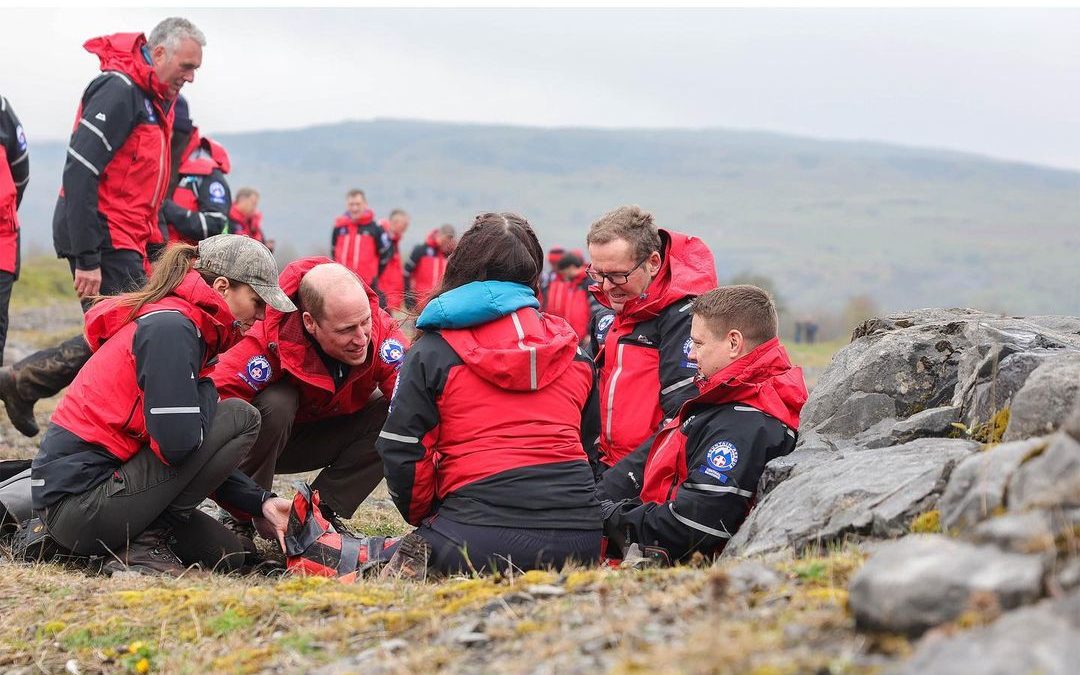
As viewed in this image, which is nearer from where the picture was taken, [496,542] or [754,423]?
[496,542]

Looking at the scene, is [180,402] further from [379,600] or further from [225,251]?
[379,600]

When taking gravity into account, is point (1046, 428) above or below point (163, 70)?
below

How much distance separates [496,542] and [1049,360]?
9.09 ft

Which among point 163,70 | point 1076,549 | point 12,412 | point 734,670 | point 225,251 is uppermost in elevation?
point 163,70

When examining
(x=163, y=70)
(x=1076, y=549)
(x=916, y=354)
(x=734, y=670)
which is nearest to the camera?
(x=734, y=670)

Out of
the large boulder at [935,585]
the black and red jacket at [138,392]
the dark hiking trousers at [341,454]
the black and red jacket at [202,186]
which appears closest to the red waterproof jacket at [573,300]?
the black and red jacket at [202,186]

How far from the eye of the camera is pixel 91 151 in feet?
29.3

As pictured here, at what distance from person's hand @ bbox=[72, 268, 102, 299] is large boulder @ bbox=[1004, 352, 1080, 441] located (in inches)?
277

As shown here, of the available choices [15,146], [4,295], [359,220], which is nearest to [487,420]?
[4,295]

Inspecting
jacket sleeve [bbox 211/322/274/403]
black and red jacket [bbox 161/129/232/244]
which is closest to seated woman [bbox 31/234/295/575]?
jacket sleeve [bbox 211/322/274/403]

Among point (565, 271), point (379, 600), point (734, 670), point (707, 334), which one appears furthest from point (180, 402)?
point (565, 271)

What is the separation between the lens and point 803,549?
504cm

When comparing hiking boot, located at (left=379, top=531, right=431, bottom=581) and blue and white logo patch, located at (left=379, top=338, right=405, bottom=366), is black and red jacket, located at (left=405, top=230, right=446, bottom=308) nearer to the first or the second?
blue and white logo patch, located at (left=379, top=338, right=405, bottom=366)

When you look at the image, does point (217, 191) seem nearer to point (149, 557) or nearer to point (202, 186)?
point (202, 186)
